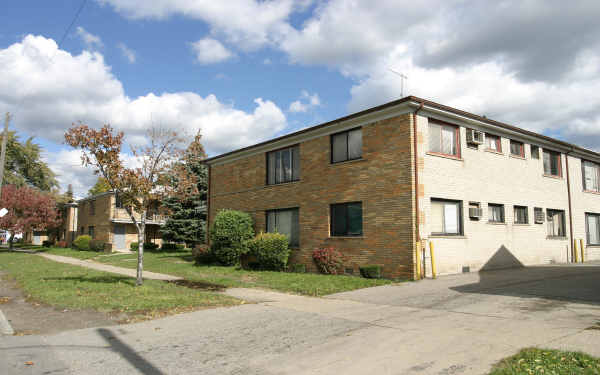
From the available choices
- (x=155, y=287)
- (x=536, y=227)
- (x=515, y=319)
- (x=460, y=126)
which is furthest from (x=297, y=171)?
(x=515, y=319)

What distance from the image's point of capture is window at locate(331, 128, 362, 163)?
622 inches

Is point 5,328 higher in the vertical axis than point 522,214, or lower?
lower

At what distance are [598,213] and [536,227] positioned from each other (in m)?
6.75

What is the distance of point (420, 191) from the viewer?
44.9 feet

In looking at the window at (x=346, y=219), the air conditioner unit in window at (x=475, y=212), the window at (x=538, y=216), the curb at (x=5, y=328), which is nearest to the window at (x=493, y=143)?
the air conditioner unit in window at (x=475, y=212)

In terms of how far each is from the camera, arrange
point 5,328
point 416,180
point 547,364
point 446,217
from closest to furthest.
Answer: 1. point 547,364
2. point 5,328
3. point 416,180
4. point 446,217

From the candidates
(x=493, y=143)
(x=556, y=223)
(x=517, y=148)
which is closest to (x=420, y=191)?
(x=493, y=143)

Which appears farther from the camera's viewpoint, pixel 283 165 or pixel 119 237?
pixel 119 237

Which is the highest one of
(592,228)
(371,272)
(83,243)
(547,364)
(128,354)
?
(592,228)

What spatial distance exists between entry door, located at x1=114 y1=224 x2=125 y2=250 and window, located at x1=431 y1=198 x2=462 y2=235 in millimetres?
30672

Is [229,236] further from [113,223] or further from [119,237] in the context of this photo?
[119,237]

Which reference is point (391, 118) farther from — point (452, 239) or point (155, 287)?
point (155, 287)

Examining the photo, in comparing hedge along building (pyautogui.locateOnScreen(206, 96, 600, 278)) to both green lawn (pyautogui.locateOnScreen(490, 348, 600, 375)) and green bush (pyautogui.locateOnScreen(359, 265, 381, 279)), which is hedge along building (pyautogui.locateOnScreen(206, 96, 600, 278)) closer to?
green bush (pyautogui.locateOnScreen(359, 265, 381, 279))

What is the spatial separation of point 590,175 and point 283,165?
16.4 metres
